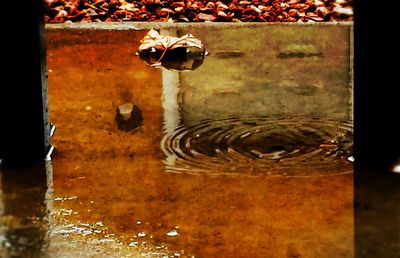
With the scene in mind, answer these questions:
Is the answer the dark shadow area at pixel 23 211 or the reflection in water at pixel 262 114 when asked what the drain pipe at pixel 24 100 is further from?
the reflection in water at pixel 262 114

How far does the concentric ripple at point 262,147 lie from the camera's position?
267cm

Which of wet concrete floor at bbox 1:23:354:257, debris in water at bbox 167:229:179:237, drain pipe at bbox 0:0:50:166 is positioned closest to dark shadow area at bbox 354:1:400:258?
wet concrete floor at bbox 1:23:354:257

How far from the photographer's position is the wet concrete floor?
2176 mm

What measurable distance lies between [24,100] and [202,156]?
564 millimetres

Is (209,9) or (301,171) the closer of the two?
(301,171)

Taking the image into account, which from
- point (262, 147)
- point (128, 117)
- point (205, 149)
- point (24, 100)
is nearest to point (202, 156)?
point (205, 149)

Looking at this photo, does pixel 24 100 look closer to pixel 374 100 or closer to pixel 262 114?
pixel 262 114

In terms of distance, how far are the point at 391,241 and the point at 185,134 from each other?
1.03 metres

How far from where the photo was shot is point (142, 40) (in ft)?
14.1

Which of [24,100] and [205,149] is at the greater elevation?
[24,100]

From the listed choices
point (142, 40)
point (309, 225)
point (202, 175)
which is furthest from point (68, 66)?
point (309, 225)

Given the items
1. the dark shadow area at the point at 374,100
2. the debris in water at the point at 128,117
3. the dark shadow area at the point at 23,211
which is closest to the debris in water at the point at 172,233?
the dark shadow area at the point at 23,211

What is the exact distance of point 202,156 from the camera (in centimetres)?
279

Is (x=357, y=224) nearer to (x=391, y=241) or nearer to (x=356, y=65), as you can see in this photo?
(x=391, y=241)
